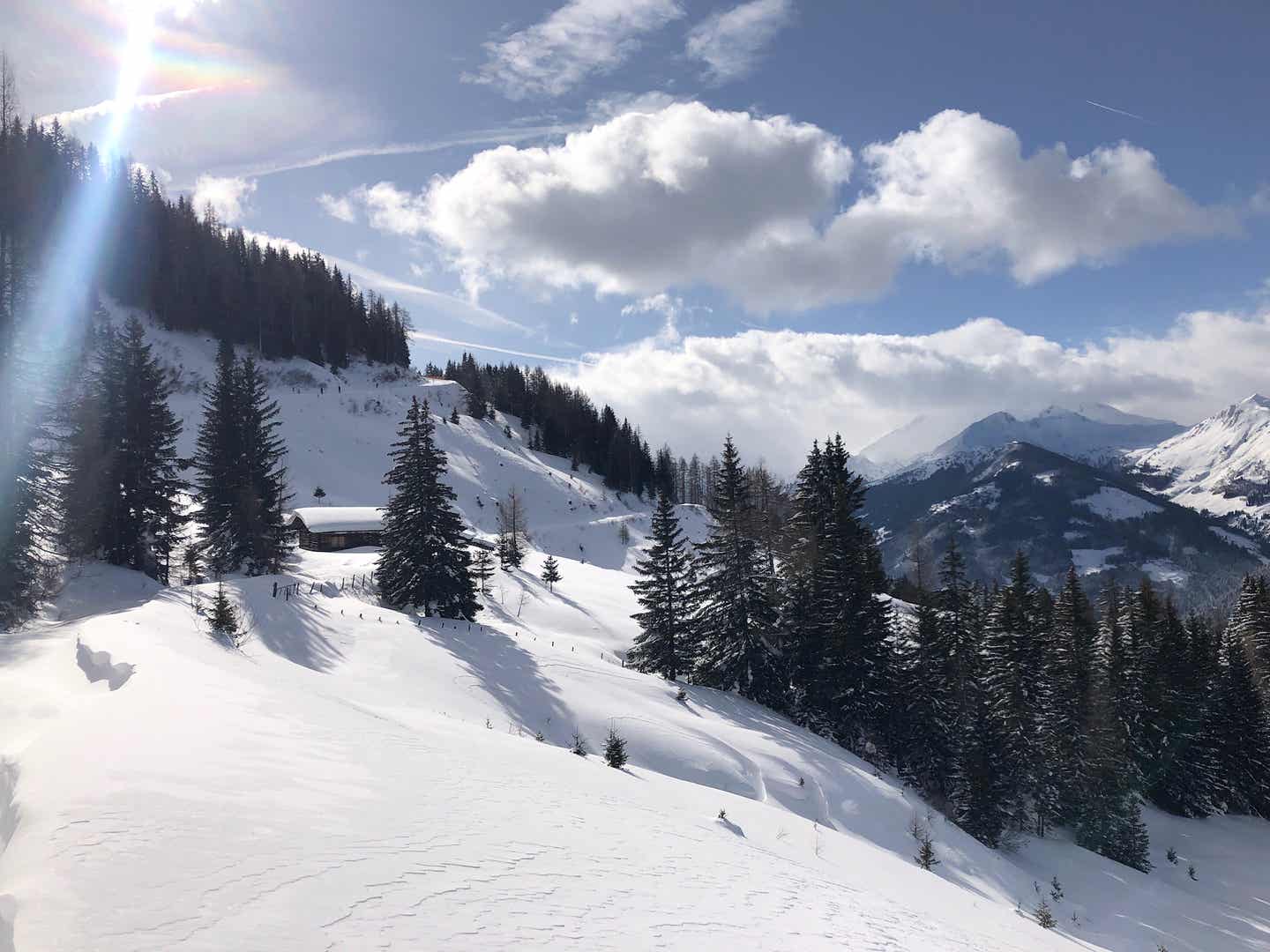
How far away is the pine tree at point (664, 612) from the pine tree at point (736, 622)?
0.85m

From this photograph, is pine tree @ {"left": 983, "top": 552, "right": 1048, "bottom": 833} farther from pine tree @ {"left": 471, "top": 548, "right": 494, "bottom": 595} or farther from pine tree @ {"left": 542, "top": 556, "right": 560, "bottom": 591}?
pine tree @ {"left": 471, "top": 548, "right": 494, "bottom": 595}

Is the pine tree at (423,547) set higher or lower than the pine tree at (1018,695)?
higher

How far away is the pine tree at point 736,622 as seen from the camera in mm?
31547

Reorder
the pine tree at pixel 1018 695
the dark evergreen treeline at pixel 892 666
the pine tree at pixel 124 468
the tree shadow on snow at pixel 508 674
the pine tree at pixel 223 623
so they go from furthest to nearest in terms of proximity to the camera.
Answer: the dark evergreen treeline at pixel 892 666
the pine tree at pixel 1018 695
the pine tree at pixel 124 468
the tree shadow on snow at pixel 508 674
the pine tree at pixel 223 623

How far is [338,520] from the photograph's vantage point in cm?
5584

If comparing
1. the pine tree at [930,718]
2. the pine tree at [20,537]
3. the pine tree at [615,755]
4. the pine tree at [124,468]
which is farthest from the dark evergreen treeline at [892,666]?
the pine tree at [20,537]

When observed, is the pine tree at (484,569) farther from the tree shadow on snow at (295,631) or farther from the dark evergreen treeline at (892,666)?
the tree shadow on snow at (295,631)

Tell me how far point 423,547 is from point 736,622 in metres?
15.6

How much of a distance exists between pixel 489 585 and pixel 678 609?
1422 centimetres

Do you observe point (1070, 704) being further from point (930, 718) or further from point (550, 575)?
point (550, 575)

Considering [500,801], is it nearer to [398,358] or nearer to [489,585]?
[489,585]

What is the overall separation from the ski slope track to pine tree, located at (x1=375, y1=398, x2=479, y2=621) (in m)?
2.16

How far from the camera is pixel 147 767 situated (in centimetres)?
707

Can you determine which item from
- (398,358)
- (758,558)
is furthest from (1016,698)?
(398,358)
